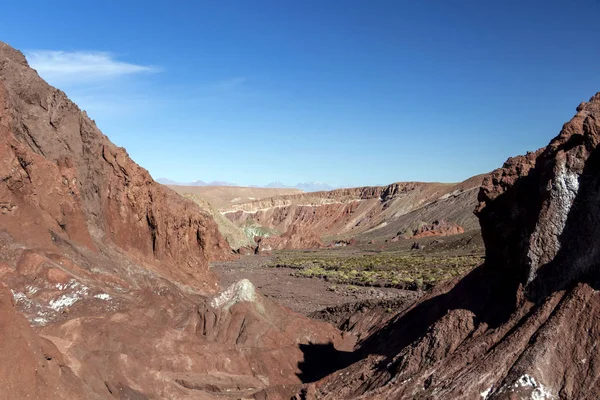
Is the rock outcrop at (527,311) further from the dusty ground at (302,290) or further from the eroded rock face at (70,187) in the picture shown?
the dusty ground at (302,290)

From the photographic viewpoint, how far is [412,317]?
51.7ft

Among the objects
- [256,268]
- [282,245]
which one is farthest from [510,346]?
[282,245]

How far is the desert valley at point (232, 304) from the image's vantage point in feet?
30.4

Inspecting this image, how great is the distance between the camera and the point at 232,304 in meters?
17.8

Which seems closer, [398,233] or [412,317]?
[412,317]

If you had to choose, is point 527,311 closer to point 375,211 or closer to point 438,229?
point 438,229

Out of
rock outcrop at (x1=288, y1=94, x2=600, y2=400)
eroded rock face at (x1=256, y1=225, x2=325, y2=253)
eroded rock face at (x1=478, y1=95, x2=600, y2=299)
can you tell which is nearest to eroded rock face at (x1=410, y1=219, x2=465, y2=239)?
eroded rock face at (x1=256, y1=225, x2=325, y2=253)

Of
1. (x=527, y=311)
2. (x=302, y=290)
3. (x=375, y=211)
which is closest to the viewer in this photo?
(x=527, y=311)

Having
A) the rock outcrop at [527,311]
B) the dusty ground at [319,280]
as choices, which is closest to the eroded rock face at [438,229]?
the dusty ground at [319,280]

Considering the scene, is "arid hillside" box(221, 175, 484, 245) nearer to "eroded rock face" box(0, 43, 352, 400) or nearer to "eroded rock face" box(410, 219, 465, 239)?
"eroded rock face" box(410, 219, 465, 239)

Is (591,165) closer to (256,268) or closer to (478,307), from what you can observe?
(478,307)

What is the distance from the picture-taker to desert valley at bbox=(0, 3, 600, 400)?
9266mm

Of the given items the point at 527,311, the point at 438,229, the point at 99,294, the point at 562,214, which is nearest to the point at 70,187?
the point at 99,294

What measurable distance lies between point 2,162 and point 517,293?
640 inches
